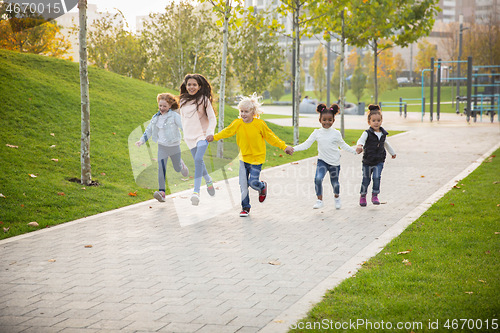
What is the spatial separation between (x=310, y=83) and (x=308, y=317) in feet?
333

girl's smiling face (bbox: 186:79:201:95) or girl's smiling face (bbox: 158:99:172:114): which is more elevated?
girl's smiling face (bbox: 186:79:201:95)

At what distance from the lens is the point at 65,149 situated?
384 inches

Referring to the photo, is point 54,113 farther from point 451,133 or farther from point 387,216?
point 451,133

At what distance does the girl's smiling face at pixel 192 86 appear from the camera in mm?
7535

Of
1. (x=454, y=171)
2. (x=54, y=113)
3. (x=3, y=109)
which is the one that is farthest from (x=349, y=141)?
(x=3, y=109)

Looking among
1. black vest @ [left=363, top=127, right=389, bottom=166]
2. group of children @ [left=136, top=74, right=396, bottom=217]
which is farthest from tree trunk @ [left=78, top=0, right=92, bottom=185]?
black vest @ [left=363, top=127, right=389, bottom=166]

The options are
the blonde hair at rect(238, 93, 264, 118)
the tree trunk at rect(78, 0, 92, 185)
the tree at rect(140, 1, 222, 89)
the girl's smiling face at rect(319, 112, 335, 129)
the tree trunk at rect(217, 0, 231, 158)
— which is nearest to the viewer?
the blonde hair at rect(238, 93, 264, 118)

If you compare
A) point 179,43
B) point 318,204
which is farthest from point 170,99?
point 179,43

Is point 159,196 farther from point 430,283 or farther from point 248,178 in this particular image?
point 430,283

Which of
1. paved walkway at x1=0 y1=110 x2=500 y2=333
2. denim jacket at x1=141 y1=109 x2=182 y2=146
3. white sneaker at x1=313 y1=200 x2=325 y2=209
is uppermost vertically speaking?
denim jacket at x1=141 y1=109 x2=182 y2=146

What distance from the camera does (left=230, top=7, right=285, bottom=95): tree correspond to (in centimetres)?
2817

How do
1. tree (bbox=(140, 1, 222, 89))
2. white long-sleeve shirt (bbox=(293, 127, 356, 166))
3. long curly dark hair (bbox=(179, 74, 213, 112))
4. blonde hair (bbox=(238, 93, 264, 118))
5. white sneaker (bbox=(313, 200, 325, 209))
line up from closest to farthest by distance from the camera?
1. blonde hair (bbox=(238, 93, 264, 118))
2. white long-sleeve shirt (bbox=(293, 127, 356, 166))
3. white sneaker (bbox=(313, 200, 325, 209))
4. long curly dark hair (bbox=(179, 74, 213, 112))
5. tree (bbox=(140, 1, 222, 89))

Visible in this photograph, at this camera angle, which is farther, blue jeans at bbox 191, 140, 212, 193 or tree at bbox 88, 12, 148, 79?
tree at bbox 88, 12, 148, 79

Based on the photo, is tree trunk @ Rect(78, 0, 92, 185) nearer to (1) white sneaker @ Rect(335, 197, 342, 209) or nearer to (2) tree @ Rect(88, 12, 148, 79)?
(1) white sneaker @ Rect(335, 197, 342, 209)
